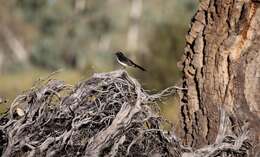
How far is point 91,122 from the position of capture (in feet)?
15.3

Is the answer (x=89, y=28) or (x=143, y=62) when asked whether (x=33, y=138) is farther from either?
(x=89, y=28)

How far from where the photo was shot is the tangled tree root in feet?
14.7

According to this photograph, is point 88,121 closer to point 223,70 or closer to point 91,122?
point 91,122

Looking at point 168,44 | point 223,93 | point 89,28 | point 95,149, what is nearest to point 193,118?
point 223,93

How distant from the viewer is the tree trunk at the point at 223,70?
5.07 m

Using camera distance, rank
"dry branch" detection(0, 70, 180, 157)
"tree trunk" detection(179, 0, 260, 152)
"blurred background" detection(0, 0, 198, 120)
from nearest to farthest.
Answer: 1. "dry branch" detection(0, 70, 180, 157)
2. "tree trunk" detection(179, 0, 260, 152)
3. "blurred background" detection(0, 0, 198, 120)

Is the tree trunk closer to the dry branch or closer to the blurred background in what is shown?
the dry branch

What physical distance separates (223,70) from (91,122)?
1077mm

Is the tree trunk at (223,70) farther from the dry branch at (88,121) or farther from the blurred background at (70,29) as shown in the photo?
the blurred background at (70,29)

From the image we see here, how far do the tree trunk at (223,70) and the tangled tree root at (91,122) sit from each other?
28cm

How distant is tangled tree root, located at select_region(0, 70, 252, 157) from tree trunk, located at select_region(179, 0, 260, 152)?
0.28 meters

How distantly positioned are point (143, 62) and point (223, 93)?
17.6 metres

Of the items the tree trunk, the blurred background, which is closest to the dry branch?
the tree trunk

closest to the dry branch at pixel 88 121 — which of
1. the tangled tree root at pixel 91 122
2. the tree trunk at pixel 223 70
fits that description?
the tangled tree root at pixel 91 122
